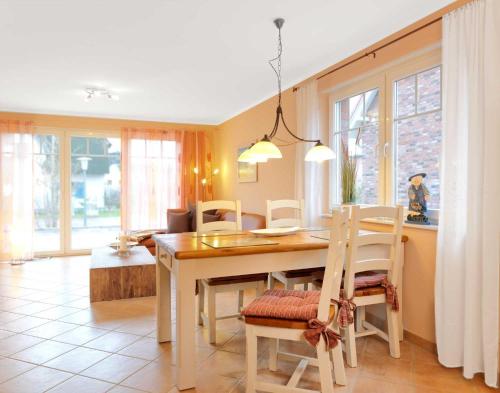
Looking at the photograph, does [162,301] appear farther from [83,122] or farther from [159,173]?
[83,122]

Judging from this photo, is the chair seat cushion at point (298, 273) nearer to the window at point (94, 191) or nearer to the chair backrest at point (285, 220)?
the chair backrest at point (285, 220)

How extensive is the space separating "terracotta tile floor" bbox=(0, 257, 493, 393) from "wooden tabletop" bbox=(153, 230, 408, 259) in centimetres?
76

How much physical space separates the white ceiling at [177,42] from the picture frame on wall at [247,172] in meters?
1.02

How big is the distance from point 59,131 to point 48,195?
1078 millimetres

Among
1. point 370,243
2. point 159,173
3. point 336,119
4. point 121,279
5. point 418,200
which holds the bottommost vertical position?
point 121,279

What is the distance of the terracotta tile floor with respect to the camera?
2.11 m

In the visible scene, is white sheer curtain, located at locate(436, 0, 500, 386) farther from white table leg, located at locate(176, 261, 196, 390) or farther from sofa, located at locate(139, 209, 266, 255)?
sofa, located at locate(139, 209, 266, 255)

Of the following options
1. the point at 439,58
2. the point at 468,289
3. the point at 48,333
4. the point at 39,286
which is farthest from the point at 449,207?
the point at 39,286

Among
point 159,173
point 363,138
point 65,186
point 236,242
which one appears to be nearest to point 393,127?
point 363,138

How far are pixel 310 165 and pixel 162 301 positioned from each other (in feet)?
6.50

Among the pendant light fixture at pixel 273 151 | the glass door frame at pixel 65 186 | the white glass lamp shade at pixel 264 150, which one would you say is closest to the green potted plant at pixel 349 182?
the pendant light fixture at pixel 273 151

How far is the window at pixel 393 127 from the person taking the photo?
2.71 meters

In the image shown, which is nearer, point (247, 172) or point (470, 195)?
point (470, 195)

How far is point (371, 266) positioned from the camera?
2.35 m
